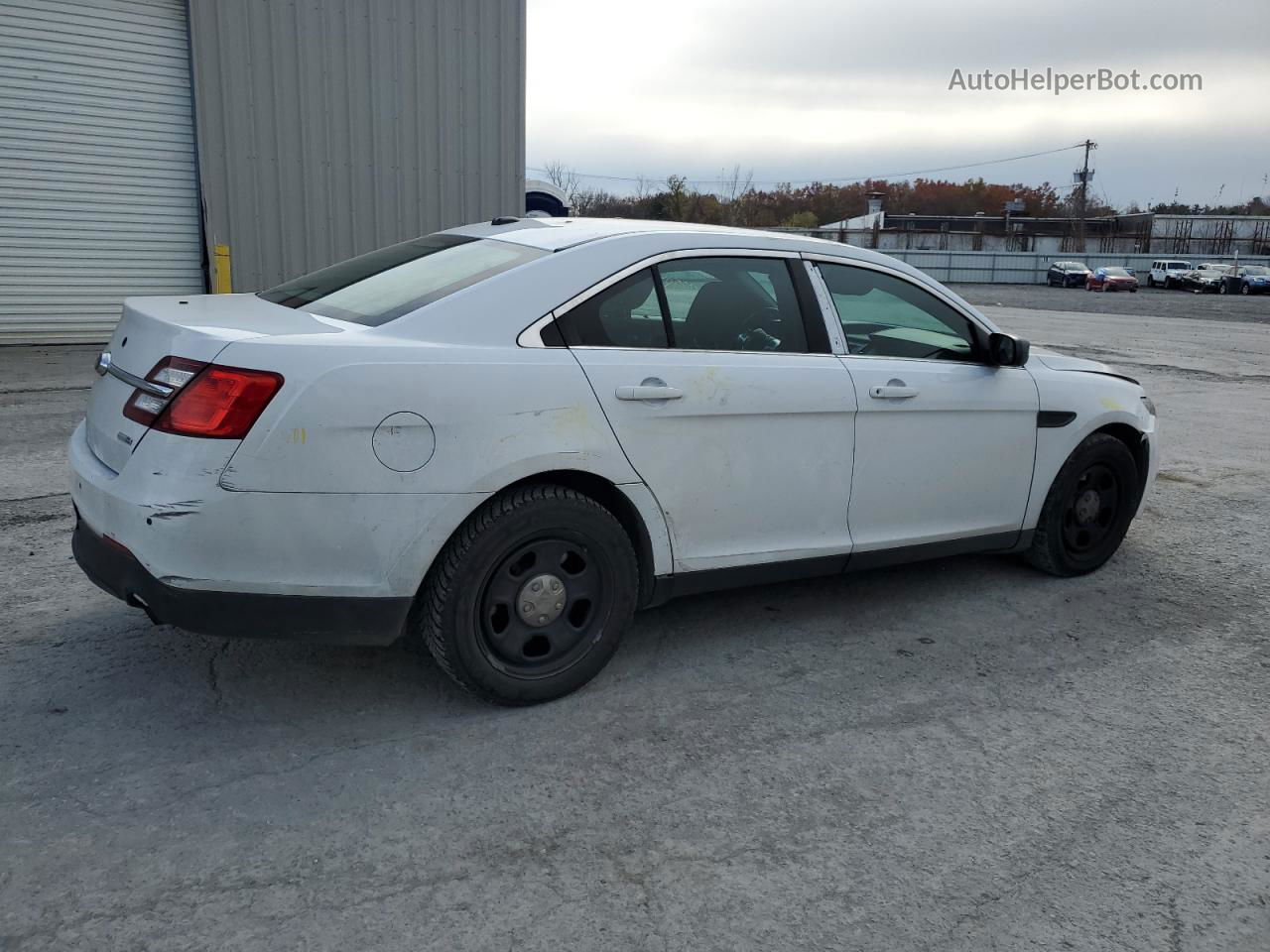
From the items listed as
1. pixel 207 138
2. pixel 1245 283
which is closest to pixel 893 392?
pixel 207 138

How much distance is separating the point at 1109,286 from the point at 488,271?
51989mm

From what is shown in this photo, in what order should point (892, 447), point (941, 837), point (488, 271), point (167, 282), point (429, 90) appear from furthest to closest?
1. point (429, 90)
2. point (167, 282)
3. point (892, 447)
4. point (488, 271)
5. point (941, 837)

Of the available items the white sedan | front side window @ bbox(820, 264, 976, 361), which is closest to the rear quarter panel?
the white sedan

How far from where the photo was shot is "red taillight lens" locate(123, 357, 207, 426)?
302 cm

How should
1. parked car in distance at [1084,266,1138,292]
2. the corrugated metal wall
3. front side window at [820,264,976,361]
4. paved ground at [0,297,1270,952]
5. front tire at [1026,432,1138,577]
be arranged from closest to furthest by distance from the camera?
paved ground at [0,297,1270,952]
front side window at [820,264,976,361]
front tire at [1026,432,1138,577]
the corrugated metal wall
parked car in distance at [1084,266,1138,292]

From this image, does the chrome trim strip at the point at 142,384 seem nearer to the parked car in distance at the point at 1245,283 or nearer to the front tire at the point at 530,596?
the front tire at the point at 530,596

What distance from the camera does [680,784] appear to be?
3.07 meters

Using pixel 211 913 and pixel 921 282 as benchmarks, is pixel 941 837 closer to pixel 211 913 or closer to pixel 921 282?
pixel 211 913

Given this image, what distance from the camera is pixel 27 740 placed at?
124 inches

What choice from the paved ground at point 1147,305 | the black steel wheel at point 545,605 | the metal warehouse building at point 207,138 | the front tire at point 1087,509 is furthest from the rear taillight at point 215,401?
the paved ground at point 1147,305

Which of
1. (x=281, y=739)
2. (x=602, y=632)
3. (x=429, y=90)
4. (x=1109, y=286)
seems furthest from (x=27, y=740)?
(x=1109, y=286)

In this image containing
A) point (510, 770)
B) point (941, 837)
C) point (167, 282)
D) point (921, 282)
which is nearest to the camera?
point (941, 837)

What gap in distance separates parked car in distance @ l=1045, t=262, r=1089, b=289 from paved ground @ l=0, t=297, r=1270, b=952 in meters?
52.6

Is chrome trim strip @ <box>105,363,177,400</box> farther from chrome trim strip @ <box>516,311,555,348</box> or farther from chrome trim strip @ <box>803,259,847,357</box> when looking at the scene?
chrome trim strip @ <box>803,259,847,357</box>
